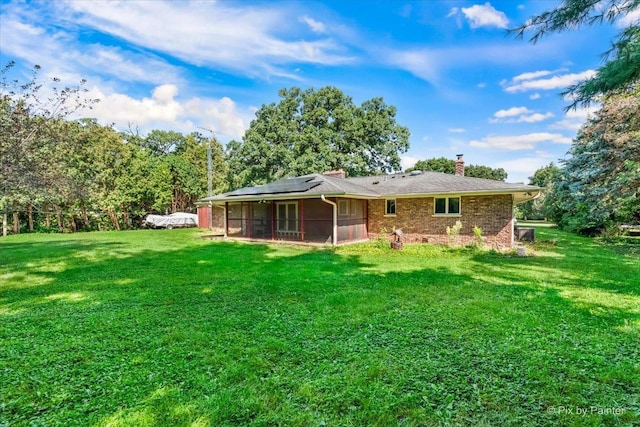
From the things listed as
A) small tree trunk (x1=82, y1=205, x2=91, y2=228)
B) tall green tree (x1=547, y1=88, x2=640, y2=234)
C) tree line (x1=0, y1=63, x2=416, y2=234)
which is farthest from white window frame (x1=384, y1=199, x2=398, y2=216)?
small tree trunk (x1=82, y1=205, x2=91, y2=228)

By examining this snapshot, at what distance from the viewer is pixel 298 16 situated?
10.4m

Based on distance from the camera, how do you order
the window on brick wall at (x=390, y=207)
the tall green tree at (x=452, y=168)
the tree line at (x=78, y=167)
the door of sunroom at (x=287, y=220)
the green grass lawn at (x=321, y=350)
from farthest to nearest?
the tall green tree at (x=452, y=168) < the door of sunroom at (x=287, y=220) < the window on brick wall at (x=390, y=207) < the tree line at (x=78, y=167) < the green grass lawn at (x=321, y=350)

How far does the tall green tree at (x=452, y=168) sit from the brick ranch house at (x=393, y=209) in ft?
91.9

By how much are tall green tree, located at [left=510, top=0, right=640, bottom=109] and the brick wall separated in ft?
28.1

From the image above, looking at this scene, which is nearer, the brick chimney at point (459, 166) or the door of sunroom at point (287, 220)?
the door of sunroom at point (287, 220)

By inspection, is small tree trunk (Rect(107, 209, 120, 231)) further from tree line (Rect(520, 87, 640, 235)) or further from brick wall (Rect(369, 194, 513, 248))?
tree line (Rect(520, 87, 640, 235))

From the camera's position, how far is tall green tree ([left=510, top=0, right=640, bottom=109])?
3141mm

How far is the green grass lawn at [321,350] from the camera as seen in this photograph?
2430 millimetres

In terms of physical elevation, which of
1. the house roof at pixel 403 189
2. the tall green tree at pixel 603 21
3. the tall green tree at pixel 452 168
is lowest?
the house roof at pixel 403 189

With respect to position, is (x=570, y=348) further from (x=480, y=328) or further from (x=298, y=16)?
(x=298, y=16)

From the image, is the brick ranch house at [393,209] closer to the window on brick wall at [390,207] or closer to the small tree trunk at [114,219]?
the window on brick wall at [390,207]

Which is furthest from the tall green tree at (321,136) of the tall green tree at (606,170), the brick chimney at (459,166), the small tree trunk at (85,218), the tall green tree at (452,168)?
the tall green tree at (452,168)

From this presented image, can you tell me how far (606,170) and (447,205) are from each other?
8.47 m

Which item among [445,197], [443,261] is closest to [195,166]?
[445,197]
